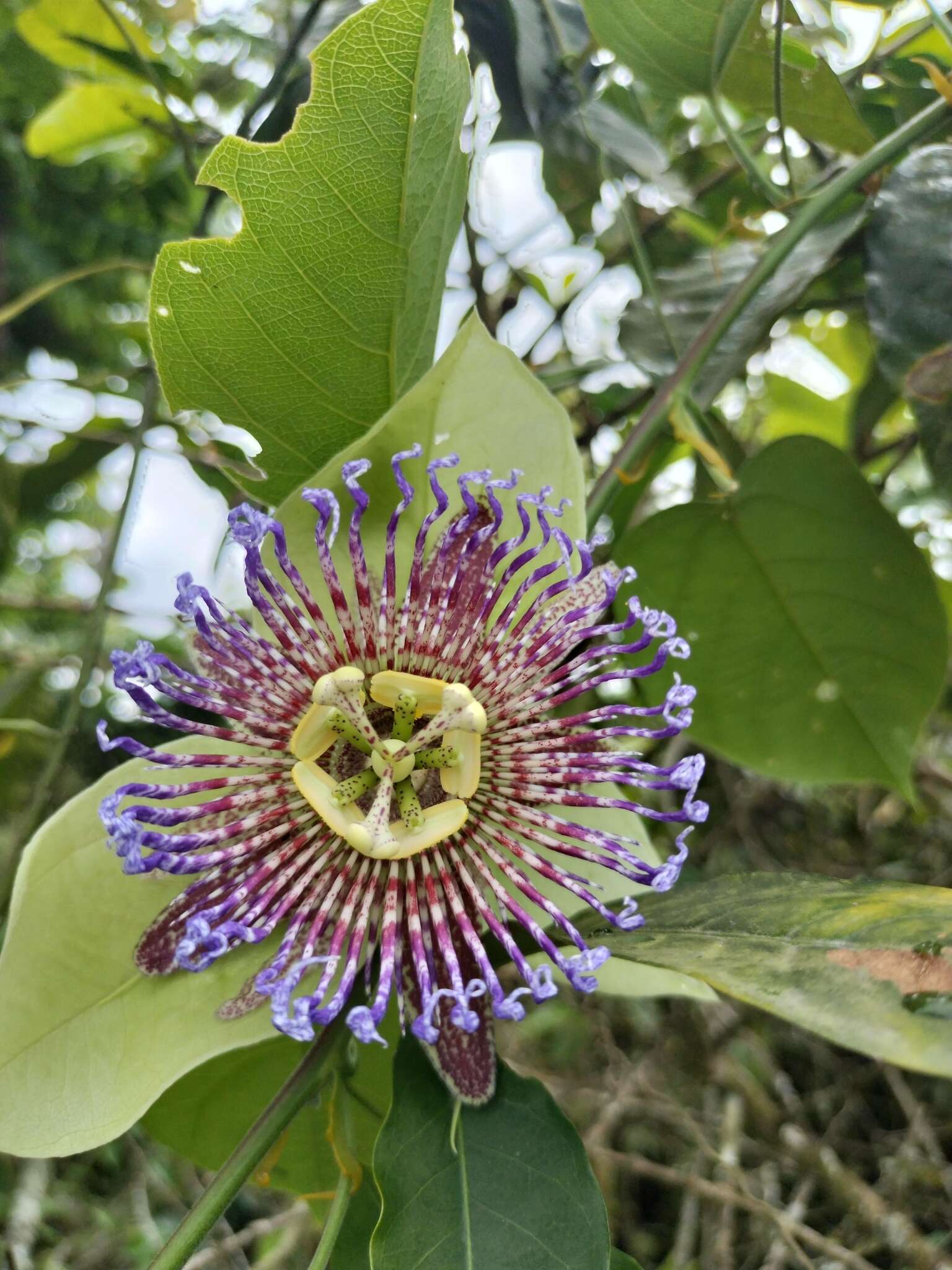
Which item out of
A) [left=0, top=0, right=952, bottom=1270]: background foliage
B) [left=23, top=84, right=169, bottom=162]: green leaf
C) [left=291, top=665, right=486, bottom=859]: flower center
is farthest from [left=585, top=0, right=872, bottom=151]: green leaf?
[left=23, top=84, right=169, bottom=162]: green leaf

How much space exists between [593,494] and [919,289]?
39 cm

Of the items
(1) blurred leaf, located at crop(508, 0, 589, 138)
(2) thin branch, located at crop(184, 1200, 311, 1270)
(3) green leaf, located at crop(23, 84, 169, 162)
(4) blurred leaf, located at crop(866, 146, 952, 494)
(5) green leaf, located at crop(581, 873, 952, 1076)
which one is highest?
(3) green leaf, located at crop(23, 84, 169, 162)

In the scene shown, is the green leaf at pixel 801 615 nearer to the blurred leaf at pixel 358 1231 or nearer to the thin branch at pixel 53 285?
the blurred leaf at pixel 358 1231

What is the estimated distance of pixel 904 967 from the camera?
0.53 metres

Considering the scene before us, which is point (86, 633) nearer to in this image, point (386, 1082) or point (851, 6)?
point (386, 1082)

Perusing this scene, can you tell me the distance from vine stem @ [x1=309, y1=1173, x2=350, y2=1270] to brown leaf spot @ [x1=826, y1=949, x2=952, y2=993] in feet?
1.51

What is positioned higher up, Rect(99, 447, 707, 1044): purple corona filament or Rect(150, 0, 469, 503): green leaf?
Rect(150, 0, 469, 503): green leaf

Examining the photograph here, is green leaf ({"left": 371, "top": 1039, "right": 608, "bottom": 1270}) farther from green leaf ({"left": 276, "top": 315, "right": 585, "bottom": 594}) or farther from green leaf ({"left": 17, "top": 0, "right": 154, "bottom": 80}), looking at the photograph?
green leaf ({"left": 17, "top": 0, "right": 154, "bottom": 80})

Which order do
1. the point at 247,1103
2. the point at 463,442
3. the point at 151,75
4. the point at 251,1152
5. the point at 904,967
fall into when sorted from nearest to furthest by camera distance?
the point at 904,967
the point at 251,1152
the point at 463,442
the point at 247,1103
the point at 151,75

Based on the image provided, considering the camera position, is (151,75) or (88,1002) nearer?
(88,1002)

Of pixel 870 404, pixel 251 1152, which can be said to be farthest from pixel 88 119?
pixel 251 1152

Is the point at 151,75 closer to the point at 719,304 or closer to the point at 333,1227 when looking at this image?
the point at 719,304

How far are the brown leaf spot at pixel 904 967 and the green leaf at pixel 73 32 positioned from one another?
148 cm

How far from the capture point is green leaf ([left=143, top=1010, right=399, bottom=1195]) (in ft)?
3.07
